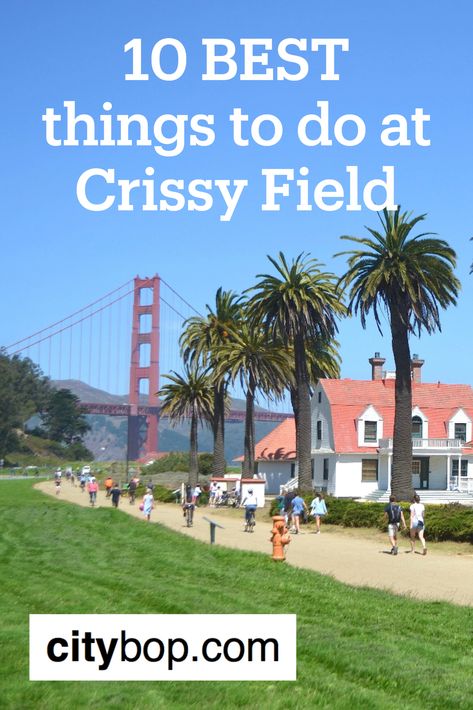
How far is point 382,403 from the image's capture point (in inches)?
2810

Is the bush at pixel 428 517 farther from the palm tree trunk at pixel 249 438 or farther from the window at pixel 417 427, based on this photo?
the window at pixel 417 427

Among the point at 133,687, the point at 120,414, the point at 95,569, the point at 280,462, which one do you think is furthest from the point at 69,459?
the point at 133,687

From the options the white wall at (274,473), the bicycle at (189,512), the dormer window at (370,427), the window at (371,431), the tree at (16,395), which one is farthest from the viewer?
the tree at (16,395)

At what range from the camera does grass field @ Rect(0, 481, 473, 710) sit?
1030cm

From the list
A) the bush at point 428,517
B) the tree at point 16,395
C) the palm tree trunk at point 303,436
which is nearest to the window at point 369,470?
the palm tree trunk at point 303,436

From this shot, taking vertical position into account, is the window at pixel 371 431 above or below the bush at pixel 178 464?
above

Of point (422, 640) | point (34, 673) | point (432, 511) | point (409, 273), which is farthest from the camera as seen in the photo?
point (409, 273)

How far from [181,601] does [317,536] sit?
23.9m

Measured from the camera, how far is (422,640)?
14711 millimetres

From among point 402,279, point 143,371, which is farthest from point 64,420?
point 402,279

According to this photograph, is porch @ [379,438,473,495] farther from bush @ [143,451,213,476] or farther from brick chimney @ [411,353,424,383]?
bush @ [143,451,213,476]

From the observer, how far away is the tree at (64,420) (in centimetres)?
17150

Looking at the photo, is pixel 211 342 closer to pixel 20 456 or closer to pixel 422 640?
pixel 422 640

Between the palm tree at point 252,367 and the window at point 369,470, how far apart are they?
7011 millimetres
